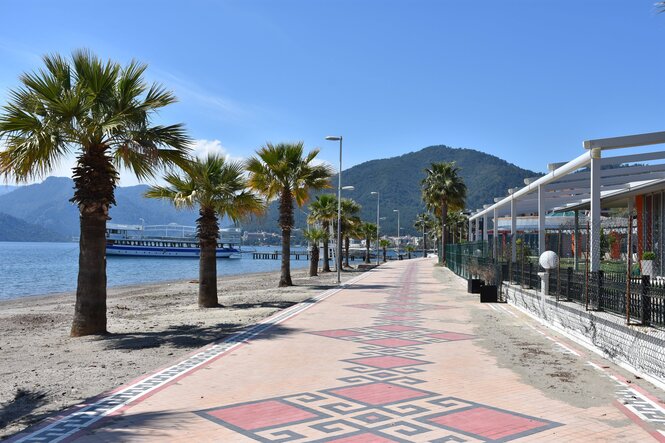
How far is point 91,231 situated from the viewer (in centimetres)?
1258

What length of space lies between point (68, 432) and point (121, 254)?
125409mm

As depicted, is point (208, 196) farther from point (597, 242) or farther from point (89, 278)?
point (597, 242)

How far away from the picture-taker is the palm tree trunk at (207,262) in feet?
62.5

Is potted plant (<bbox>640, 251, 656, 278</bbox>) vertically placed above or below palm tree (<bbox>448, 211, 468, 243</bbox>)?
below

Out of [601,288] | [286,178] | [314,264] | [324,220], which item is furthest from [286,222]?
[324,220]

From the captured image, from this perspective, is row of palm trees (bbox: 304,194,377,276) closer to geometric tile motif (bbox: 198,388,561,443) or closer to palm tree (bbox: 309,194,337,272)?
palm tree (bbox: 309,194,337,272)

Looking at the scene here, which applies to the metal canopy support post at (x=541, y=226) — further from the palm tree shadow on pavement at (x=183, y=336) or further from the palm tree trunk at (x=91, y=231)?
the palm tree trunk at (x=91, y=231)

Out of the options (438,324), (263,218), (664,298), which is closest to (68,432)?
(664,298)

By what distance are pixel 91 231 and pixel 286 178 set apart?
49.3 ft

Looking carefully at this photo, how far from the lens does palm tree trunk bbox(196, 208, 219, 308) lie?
62.5 feet

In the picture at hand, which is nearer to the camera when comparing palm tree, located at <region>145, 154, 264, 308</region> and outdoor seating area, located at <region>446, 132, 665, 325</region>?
outdoor seating area, located at <region>446, 132, 665, 325</region>

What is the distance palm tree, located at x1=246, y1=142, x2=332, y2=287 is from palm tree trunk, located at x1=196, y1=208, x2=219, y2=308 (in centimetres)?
713

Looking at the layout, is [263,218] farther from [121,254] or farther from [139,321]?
[121,254]

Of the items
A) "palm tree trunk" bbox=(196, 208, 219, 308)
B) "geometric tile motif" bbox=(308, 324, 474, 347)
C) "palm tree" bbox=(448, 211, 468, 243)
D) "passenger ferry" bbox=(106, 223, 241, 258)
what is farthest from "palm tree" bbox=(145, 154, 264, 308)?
"passenger ferry" bbox=(106, 223, 241, 258)
